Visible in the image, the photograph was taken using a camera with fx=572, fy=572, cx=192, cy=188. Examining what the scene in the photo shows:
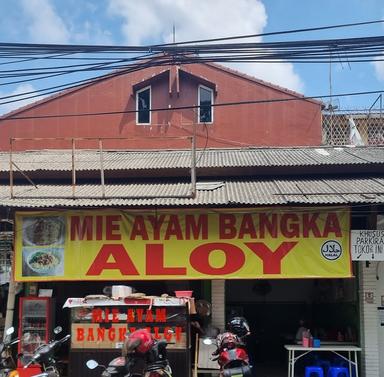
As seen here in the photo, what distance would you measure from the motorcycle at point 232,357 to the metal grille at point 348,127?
15955 millimetres

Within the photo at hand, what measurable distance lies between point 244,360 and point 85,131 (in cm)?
1678

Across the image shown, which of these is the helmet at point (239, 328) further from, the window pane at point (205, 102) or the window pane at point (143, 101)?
the window pane at point (143, 101)

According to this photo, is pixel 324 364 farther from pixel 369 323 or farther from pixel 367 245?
pixel 367 245

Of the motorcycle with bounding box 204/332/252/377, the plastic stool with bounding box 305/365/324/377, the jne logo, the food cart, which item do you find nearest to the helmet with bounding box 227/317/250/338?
the motorcycle with bounding box 204/332/252/377

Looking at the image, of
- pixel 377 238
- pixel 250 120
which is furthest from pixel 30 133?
pixel 377 238

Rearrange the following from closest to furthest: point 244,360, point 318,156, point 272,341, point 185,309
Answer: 1. point 244,360
2. point 185,309
3. point 318,156
4. point 272,341

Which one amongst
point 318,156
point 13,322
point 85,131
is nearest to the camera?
point 13,322

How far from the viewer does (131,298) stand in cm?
952

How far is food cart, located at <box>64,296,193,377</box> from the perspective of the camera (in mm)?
9430

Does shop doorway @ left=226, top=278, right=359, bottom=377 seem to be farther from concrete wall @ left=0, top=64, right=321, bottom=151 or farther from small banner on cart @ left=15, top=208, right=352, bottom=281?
concrete wall @ left=0, top=64, right=321, bottom=151

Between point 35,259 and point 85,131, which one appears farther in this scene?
point 85,131

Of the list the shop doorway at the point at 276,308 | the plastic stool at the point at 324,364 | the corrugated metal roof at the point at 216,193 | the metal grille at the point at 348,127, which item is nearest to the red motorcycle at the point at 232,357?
the corrugated metal roof at the point at 216,193

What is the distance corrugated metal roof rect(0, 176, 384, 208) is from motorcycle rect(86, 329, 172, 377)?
301 cm

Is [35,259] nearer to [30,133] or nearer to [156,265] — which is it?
[156,265]
